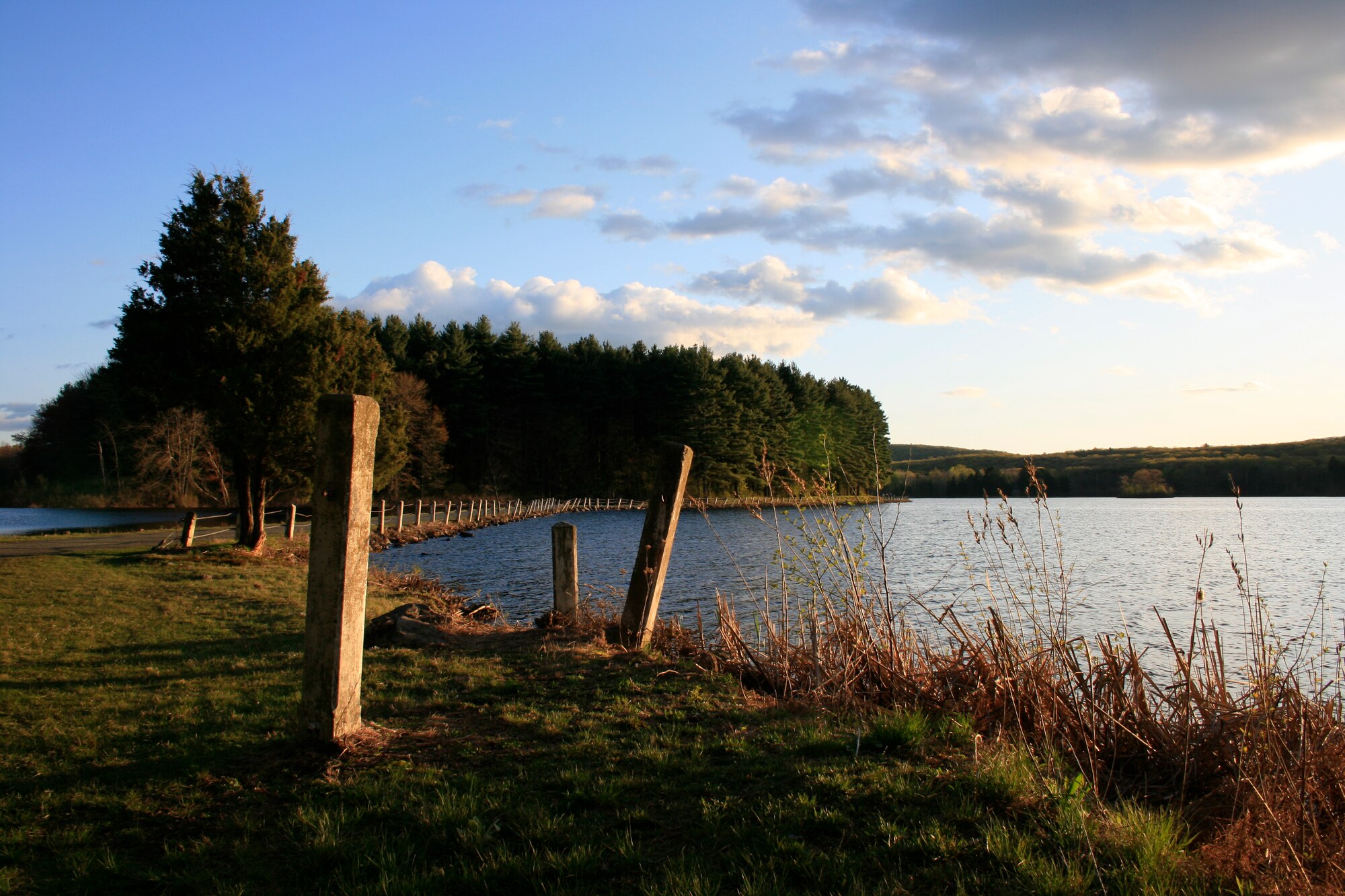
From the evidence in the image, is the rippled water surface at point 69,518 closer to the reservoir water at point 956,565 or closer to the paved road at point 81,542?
the paved road at point 81,542

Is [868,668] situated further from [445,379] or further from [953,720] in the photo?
[445,379]

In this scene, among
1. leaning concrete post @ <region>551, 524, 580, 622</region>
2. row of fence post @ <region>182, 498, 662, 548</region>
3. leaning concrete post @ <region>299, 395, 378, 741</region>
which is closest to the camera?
leaning concrete post @ <region>299, 395, 378, 741</region>

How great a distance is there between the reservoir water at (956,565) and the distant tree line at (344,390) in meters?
3.09

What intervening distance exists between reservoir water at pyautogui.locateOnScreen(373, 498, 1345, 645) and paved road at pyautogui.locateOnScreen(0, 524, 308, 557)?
5.67m

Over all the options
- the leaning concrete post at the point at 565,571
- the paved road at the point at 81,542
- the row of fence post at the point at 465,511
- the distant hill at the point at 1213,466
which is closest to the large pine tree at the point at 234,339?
the paved road at the point at 81,542

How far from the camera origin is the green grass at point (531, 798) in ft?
10.7

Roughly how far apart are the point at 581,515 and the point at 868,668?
5442 cm

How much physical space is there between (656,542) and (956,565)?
13.5 meters

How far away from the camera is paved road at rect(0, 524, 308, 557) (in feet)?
60.3

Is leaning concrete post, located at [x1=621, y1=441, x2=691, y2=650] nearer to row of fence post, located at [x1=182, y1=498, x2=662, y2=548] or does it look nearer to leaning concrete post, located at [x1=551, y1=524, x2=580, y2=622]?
leaning concrete post, located at [x1=551, y1=524, x2=580, y2=622]

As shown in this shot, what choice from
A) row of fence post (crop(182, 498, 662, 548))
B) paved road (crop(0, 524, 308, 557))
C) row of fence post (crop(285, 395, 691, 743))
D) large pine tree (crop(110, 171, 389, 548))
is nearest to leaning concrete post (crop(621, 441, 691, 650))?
row of fence post (crop(285, 395, 691, 743))

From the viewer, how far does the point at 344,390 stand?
22.2 metres

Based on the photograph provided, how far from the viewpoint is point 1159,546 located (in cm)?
2786

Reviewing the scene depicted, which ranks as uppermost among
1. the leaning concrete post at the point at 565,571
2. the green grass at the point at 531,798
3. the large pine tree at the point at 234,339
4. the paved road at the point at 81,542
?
the large pine tree at the point at 234,339
